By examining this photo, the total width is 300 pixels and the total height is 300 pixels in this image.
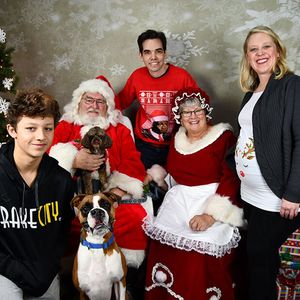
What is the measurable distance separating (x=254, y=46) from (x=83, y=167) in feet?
4.28

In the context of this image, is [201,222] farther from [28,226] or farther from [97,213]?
[28,226]

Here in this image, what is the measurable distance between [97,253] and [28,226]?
0.40m

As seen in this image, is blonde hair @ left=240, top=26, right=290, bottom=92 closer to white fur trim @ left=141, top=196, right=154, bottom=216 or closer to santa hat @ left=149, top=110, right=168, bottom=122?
santa hat @ left=149, top=110, right=168, bottom=122

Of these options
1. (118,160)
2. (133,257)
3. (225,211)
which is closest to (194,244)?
(225,211)

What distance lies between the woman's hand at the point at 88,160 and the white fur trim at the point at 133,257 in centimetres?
61

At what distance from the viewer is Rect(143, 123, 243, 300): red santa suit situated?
2.20 metres

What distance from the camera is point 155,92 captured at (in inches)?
119

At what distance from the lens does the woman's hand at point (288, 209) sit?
1.81 m

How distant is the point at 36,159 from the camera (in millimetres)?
1834

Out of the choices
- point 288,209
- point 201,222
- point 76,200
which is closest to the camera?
point 288,209

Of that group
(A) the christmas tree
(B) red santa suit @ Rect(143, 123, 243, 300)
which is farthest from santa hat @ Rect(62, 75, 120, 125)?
(B) red santa suit @ Rect(143, 123, 243, 300)

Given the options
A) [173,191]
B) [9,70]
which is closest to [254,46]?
[173,191]

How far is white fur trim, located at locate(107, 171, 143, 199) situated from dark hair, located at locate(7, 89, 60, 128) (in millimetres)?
951

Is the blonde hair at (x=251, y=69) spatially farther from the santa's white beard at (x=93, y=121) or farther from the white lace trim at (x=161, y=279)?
the white lace trim at (x=161, y=279)
